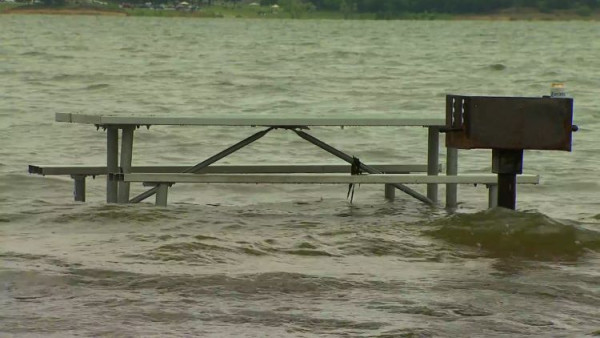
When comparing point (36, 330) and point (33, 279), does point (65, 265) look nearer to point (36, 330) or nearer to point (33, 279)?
point (33, 279)

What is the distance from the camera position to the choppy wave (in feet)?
36.9

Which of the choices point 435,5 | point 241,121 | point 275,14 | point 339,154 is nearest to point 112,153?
point 241,121

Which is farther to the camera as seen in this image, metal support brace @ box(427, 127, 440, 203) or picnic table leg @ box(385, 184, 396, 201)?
picnic table leg @ box(385, 184, 396, 201)

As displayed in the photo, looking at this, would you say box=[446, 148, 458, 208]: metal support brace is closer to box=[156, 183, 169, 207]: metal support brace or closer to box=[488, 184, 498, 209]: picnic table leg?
box=[488, 184, 498, 209]: picnic table leg

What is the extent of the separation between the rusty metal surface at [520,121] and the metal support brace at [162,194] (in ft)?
9.02

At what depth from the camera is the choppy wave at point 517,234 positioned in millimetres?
11234

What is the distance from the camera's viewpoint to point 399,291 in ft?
31.0

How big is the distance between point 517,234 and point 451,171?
1.27m

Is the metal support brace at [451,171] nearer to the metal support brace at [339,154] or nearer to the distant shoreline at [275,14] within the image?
the metal support brace at [339,154]

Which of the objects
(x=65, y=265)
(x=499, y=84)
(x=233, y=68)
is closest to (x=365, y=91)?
(x=499, y=84)

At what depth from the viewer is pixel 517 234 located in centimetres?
1166

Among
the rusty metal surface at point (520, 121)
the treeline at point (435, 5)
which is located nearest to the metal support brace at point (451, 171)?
the rusty metal surface at point (520, 121)

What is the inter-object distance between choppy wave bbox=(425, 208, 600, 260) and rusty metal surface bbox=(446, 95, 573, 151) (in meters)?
0.78

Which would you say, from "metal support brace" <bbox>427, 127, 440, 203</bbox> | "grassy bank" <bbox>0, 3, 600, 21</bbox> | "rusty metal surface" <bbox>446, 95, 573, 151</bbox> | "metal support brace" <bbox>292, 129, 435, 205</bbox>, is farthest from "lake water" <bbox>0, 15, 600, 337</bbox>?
"grassy bank" <bbox>0, 3, 600, 21</bbox>
